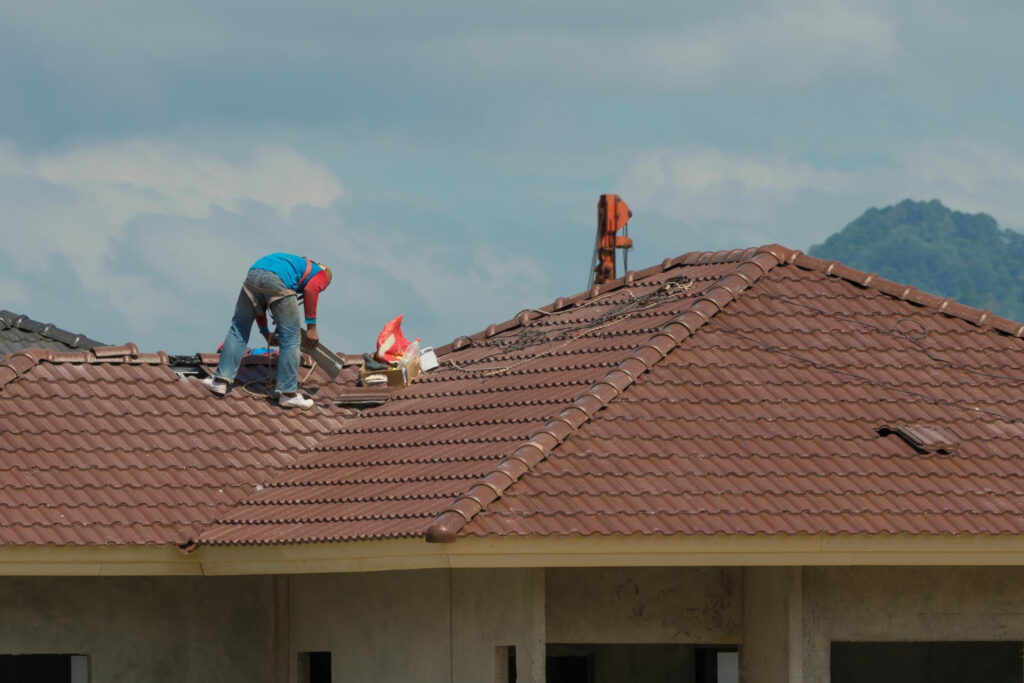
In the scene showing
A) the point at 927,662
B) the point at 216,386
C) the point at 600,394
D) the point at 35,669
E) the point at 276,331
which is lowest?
the point at 927,662

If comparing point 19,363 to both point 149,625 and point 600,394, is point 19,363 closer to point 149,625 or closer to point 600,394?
point 149,625

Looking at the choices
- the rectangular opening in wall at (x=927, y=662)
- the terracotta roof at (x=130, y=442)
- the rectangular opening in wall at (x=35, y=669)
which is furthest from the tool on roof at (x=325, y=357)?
the rectangular opening in wall at (x=927, y=662)

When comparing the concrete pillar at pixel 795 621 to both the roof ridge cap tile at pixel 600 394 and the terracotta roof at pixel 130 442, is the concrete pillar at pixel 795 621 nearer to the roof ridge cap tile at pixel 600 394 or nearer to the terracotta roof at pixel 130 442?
the roof ridge cap tile at pixel 600 394

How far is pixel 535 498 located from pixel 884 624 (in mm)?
3095

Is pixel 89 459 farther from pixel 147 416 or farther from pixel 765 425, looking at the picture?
pixel 765 425

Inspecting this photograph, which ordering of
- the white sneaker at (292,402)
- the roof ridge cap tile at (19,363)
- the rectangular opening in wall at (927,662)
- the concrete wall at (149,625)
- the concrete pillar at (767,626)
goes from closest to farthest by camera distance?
the concrete pillar at (767,626), the concrete wall at (149,625), the roof ridge cap tile at (19,363), the white sneaker at (292,402), the rectangular opening in wall at (927,662)

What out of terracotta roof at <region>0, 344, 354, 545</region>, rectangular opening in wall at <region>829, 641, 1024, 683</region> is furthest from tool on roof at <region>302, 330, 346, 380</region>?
rectangular opening in wall at <region>829, 641, 1024, 683</region>

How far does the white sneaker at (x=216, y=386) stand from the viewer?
17516mm

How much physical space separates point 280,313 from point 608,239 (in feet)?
15.0

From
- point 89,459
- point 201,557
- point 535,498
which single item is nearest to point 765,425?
point 535,498

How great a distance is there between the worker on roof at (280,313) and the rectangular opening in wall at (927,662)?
6150 mm

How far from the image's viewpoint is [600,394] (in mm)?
14562

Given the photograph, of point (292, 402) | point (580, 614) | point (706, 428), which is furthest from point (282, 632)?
point (706, 428)

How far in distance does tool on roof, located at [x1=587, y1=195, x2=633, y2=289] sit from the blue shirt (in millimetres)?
3930
